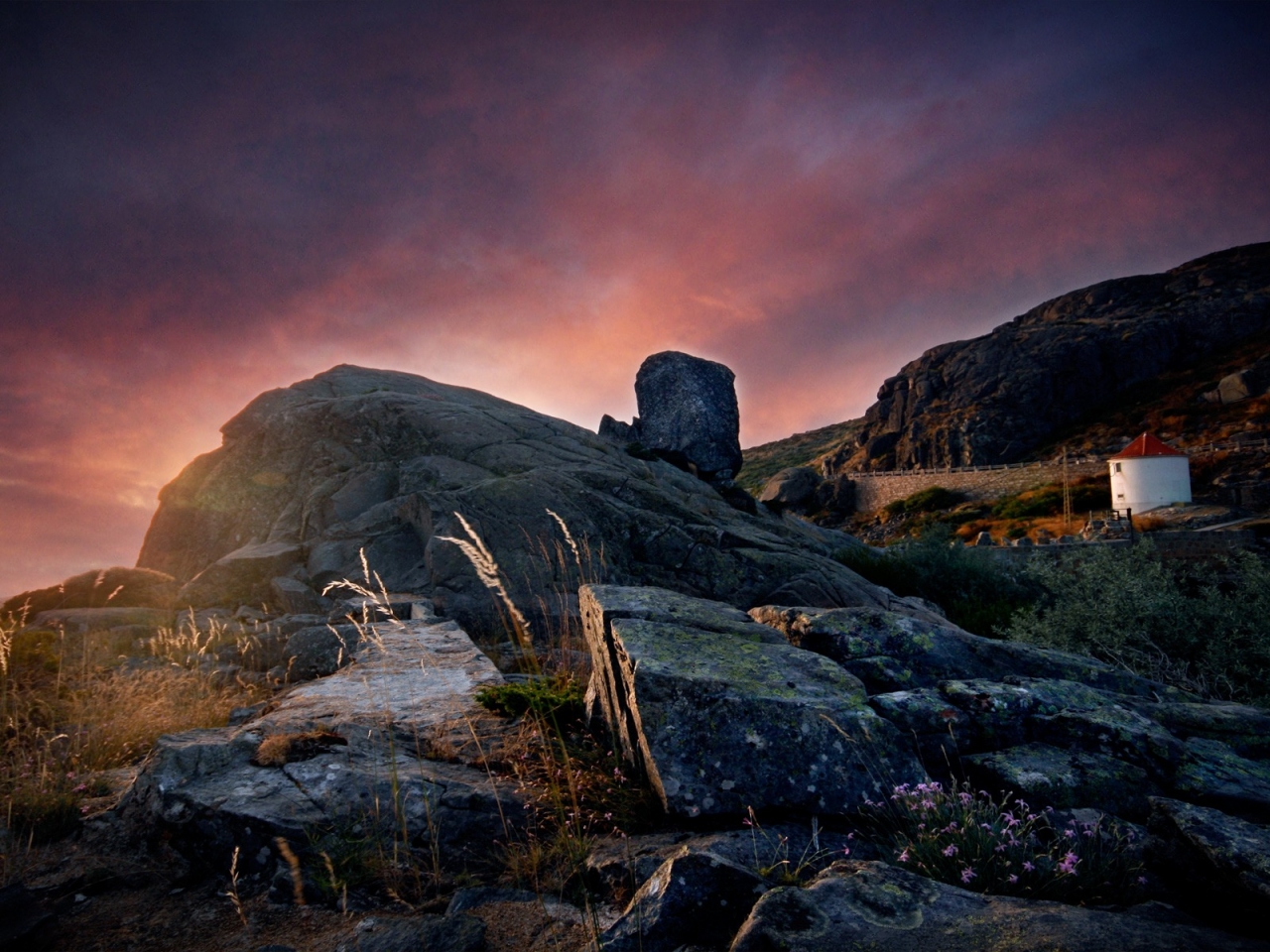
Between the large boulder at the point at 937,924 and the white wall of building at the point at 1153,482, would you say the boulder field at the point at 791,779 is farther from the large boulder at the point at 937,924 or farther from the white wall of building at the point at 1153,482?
the white wall of building at the point at 1153,482

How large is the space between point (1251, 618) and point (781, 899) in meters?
14.7

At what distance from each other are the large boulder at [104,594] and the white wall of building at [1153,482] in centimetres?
6887

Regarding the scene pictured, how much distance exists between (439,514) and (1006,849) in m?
12.9


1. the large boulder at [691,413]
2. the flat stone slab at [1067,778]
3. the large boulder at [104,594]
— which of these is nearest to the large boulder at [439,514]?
the large boulder at [104,594]

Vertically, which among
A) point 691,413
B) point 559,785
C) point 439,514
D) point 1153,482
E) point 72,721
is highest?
point 691,413

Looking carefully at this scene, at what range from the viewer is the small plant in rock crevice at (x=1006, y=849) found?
293 centimetres

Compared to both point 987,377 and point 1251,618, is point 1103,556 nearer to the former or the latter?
point 1251,618

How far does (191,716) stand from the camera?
741 cm

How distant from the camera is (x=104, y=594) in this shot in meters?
15.6

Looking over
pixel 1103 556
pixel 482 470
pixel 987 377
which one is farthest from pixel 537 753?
pixel 987 377

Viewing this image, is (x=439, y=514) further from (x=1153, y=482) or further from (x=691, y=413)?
(x=1153, y=482)

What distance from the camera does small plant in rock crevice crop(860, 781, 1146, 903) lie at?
115 inches

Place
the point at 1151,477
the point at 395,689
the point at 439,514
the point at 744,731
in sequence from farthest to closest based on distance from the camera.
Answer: the point at 1151,477, the point at 439,514, the point at 395,689, the point at 744,731

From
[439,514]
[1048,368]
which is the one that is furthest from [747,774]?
[1048,368]
